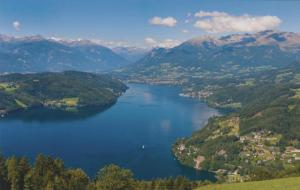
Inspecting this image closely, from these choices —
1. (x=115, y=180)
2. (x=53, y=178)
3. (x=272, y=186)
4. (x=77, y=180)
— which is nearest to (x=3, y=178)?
(x=53, y=178)

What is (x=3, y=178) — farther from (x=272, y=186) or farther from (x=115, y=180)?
(x=272, y=186)

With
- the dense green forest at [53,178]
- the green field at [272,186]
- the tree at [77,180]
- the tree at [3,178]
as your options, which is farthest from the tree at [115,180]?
the tree at [3,178]

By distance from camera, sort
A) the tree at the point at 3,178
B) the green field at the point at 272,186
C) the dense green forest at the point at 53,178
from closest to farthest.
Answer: the green field at the point at 272,186 → the dense green forest at the point at 53,178 → the tree at the point at 3,178

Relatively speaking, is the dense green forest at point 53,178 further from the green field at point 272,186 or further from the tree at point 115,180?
the green field at point 272,186

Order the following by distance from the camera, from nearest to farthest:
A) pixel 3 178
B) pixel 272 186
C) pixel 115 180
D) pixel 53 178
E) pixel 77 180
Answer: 1. pixel 272 186
2. pixel 53 178
3. pixel 115 180
4. pixel 3 178
5. pixel 77 180

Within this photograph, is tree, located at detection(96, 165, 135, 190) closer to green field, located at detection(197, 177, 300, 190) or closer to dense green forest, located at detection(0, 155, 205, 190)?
dense green forest, located at detection(0, 155, 205, 190)

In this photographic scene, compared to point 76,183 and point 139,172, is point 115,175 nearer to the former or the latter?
point 76,183

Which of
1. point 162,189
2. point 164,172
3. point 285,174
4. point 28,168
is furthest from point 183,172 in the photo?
point 28,168

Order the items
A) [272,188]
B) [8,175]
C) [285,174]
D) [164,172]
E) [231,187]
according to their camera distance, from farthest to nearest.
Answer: [164,172], [285,174], [8,175], [231,187], [272,188]
